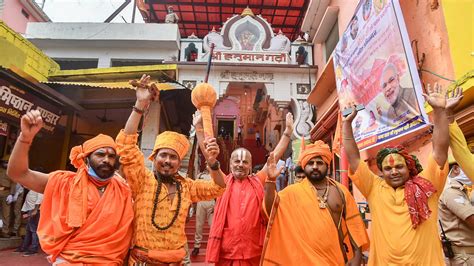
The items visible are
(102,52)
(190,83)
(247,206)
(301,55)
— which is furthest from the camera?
(301,55)

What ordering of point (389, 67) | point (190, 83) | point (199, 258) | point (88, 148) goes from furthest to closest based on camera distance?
1. point (190, 83)
2. point (199, 258)
3. point (389, 67)
4. point (88, 148)

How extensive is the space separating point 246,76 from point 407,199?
817cm

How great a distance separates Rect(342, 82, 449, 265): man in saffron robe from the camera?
2373 millimetres

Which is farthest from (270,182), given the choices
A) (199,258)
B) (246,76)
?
(246,76)

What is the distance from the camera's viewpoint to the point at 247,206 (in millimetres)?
3166

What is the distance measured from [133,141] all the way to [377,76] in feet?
13.0

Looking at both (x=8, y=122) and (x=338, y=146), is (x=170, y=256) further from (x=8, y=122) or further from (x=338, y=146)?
(x=8, y=122)

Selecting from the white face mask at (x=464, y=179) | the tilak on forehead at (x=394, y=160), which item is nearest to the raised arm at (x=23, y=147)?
the tilak on forehead at (x=394, y=160)

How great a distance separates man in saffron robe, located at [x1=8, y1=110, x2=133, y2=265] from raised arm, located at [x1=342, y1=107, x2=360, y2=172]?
1.98m

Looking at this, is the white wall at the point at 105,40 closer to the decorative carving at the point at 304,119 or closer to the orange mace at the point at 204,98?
the decorative carving at the point at 304,119

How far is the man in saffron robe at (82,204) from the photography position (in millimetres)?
2039

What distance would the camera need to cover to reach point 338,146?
5422 mm

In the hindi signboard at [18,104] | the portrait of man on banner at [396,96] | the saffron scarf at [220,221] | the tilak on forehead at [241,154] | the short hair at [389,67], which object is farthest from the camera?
the hindi signboard at [18,104]

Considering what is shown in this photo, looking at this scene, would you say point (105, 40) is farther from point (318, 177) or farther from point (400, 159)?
point (400, 159)
